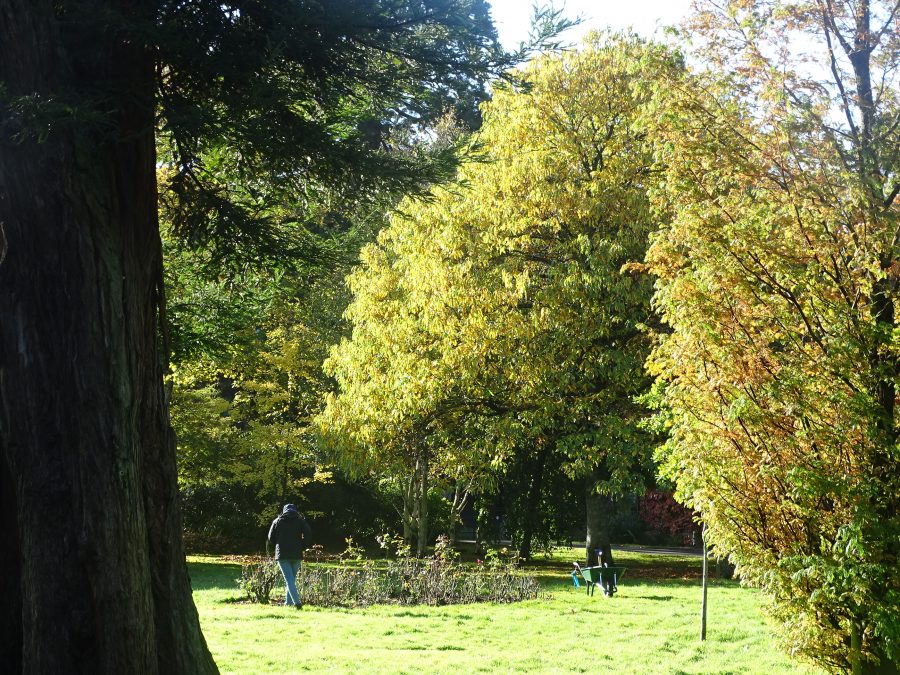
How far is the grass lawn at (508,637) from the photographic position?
8.85 metres

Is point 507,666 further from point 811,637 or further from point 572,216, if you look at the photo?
point 572,216

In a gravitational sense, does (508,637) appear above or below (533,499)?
below

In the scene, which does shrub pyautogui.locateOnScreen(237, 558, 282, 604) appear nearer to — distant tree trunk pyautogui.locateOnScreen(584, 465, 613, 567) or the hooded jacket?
the hooded jacket

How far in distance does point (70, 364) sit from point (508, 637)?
7.07 m

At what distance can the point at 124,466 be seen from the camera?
538 centimetres

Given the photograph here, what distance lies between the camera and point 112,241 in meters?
5.67

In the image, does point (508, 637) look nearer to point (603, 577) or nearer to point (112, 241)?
point (603, 577)

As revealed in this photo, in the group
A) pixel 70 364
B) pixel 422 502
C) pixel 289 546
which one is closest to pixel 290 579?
pixel 289 546

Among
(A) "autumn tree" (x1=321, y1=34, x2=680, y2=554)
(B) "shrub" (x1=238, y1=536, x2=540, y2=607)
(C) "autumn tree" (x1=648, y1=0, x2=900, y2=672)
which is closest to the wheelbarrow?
(B) "shrub" (x1=238, y1=536, x2=540, y2=607)

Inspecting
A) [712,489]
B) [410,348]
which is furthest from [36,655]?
[410,348]

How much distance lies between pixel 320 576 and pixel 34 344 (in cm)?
947

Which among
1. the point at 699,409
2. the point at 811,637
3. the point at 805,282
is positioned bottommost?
the point at 811,637

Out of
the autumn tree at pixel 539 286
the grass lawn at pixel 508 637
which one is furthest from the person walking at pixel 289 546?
the autumn tree at pixel 539 286

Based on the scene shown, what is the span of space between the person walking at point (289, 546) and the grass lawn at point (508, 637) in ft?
1.07
